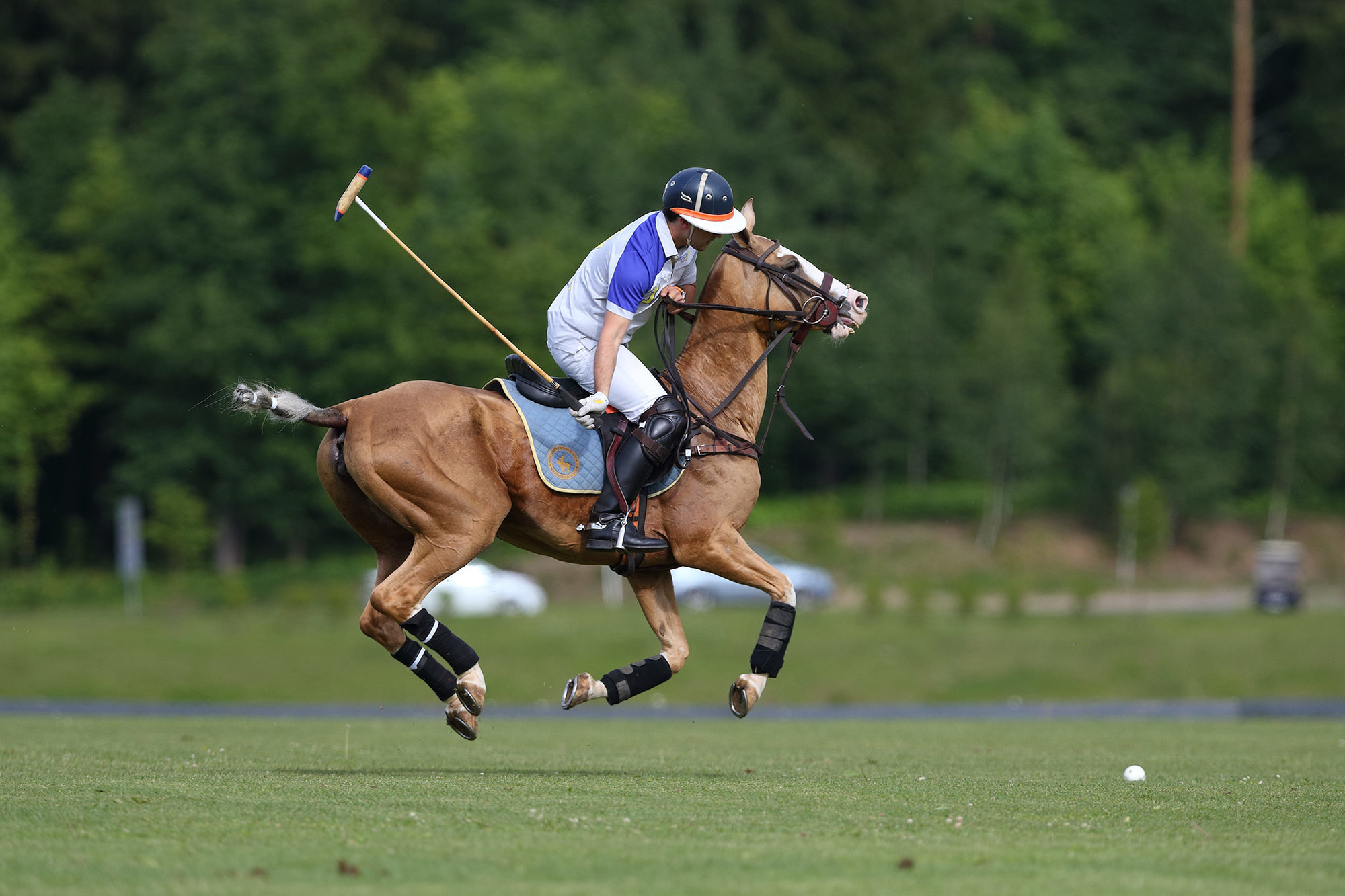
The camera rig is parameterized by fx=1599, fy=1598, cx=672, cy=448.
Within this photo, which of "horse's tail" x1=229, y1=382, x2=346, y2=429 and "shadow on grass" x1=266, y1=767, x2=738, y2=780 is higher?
"horse's tail" x1=229, y1=382, x2=346, y2=429

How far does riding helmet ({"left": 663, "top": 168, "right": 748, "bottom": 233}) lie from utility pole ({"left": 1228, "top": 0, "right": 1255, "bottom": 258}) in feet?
184

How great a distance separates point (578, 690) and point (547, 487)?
1.24 metres

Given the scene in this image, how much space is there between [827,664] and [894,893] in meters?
24.3

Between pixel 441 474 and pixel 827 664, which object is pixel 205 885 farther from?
pixel 827 664

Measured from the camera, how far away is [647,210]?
51.3 m

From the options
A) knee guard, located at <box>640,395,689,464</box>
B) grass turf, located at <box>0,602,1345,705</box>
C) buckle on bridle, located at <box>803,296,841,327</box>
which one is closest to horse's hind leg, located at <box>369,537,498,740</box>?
knee guard, located at <box>640,395,689,464</box>

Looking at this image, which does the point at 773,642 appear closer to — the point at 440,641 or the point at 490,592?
the point at 440,641

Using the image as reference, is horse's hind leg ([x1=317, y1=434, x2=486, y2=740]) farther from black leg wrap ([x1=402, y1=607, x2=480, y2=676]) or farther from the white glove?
the white glove

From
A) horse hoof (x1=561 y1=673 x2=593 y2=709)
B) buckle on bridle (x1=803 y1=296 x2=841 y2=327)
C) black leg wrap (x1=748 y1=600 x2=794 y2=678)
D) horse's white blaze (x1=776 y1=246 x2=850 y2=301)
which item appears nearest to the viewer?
horse hoof (x1=561 y1=673 x2=593 y2=709)

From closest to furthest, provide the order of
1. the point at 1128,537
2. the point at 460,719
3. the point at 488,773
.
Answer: the point at 488,773
the point at 460,719
the point at 1128,537

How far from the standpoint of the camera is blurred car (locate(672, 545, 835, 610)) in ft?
124

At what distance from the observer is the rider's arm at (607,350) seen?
9.85 m

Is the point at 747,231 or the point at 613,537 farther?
the point at 747,231

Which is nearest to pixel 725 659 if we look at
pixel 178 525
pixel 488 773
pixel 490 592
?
pixel 490 592
